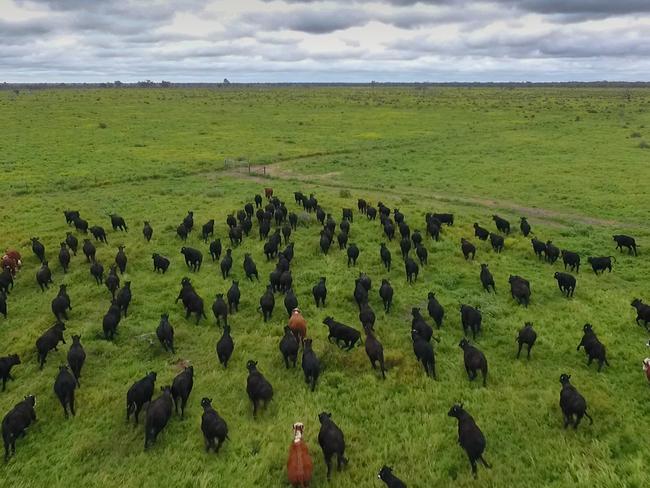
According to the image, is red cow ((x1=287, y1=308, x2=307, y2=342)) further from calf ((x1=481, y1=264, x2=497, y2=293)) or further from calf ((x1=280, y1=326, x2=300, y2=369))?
calf ((x1=481, y1=264, x2=497, y2=293))

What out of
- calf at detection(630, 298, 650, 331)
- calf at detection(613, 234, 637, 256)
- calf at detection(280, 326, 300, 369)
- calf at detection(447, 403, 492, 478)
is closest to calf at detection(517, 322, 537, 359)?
calf at detection(630, 298, 650, 331)

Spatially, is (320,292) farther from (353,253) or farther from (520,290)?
(520,290)

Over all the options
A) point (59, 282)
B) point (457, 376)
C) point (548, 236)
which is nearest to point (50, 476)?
point (457, 376)

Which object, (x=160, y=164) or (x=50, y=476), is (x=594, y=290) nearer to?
(x=50, y=476)

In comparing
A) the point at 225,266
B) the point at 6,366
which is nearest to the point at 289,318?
the point at 225,266

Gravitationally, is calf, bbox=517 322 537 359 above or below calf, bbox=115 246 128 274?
above

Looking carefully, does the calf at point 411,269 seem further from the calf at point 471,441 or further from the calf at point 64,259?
the calf at point 64,259
